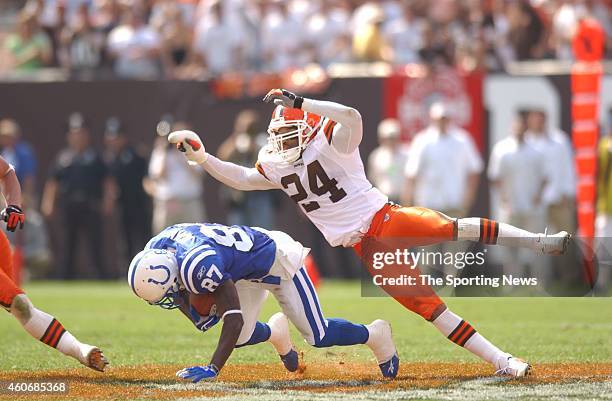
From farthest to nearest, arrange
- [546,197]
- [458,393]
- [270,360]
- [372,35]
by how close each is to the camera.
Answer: [372,35] → [546,197] → [270,360] → [458,393]

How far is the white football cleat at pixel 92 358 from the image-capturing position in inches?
269

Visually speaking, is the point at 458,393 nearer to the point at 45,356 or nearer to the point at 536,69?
the point at 45,356

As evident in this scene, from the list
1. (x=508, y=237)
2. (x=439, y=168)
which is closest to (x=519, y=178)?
(x=439, y=168)

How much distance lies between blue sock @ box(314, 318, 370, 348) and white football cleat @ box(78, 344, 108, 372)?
4.03ft

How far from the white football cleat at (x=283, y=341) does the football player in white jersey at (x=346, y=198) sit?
595mm

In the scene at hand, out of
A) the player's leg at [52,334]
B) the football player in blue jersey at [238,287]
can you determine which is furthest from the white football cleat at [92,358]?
the football player in blue jersey at [238,287]

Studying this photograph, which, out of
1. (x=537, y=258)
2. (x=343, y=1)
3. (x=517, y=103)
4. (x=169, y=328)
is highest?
(x=343, y=1)

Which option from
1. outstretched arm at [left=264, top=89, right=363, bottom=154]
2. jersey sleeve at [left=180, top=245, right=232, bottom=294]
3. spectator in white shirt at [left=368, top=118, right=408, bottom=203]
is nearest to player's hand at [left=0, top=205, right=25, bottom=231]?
jersey sleeve at [left=180, top=245, right=232, bottom=294]

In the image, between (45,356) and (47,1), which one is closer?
(45,356)

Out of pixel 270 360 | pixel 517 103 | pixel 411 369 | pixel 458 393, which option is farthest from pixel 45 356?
pixel 517 103

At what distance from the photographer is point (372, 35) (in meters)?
14.7

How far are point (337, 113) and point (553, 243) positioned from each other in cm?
142

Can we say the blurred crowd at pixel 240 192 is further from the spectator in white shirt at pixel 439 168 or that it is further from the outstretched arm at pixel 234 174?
the outstretched arm at pixel 234 174

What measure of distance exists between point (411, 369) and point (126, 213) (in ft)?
27.3
